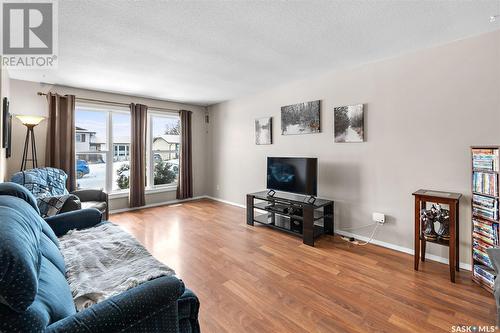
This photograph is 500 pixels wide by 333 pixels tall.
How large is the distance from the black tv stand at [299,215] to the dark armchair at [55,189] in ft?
7.62

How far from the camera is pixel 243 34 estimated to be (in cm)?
234

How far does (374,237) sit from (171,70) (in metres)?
3.58

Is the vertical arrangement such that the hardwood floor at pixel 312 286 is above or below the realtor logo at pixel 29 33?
below

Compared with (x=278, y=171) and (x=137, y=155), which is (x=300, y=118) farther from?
(x=137, y=155)

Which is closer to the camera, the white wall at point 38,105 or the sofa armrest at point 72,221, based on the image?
the sofa armrest at point 72,221

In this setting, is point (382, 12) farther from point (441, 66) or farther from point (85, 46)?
point (85, 46)

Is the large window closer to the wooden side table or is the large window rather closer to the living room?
the living room

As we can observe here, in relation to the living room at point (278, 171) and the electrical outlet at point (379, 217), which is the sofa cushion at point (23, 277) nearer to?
the living room at point (278, 171)

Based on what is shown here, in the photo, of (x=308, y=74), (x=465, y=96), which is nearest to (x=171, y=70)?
(x=308, y=74)

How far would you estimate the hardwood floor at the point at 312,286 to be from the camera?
1707 millimetres

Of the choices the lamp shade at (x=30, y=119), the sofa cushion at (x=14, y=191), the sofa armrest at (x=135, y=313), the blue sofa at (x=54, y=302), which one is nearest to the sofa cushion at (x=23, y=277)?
the blue sofa at (x=54, y=302)

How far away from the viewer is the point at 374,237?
3066 mm

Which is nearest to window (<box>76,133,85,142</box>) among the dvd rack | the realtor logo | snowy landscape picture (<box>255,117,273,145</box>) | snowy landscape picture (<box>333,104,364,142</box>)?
the realtor logo

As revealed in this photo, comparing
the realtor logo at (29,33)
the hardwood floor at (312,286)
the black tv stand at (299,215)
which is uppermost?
the realtor logo at (29,33)
